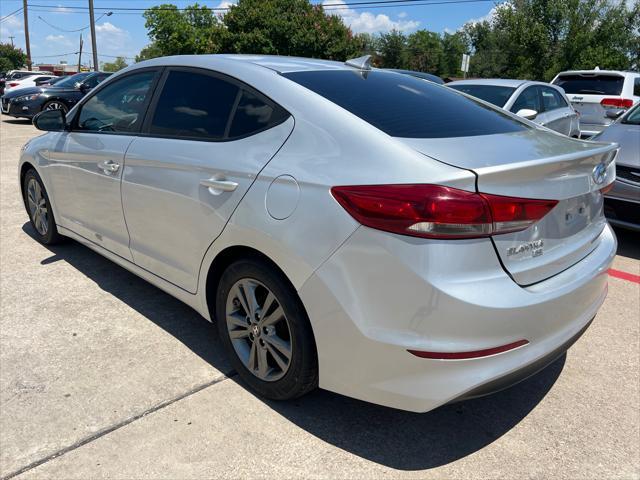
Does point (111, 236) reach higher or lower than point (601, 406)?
higher

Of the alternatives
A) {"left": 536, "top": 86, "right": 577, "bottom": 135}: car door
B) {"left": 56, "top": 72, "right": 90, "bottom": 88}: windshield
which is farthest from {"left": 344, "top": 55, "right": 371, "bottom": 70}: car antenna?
{"left": 56, "top": 72, "right": 90, "bottom": 88}: windshield

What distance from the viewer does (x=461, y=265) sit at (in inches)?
78.7

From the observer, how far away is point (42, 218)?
477 cm

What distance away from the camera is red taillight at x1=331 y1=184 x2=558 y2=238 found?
1977mm

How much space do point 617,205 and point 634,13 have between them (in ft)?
102

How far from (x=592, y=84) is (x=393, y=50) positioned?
215 ft

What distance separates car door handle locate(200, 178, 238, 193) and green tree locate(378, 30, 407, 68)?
7318 centimetres

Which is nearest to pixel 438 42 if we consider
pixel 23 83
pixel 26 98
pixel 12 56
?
pixel 12 56

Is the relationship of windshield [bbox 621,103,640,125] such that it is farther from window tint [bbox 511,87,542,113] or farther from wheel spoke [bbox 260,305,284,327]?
wheel spoke [bbox 260,305,284,327]

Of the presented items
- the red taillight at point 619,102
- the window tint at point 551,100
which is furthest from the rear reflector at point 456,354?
the red taillight at point 619,102

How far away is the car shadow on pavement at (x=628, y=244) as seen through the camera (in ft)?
17.6

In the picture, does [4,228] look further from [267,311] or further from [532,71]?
[532,71]

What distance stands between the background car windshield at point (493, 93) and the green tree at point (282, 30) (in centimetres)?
3720

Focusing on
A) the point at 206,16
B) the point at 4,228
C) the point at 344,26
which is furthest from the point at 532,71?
the point at 206,16
